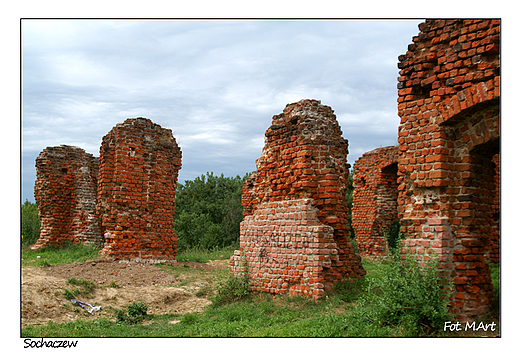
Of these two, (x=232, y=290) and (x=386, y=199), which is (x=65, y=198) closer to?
(x=232, y=290)

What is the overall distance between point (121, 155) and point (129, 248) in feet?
8.58

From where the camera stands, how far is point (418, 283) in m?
4.42

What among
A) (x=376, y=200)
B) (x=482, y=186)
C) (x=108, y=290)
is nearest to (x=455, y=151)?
(x=482, y=186)

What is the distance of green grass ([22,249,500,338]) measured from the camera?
174 inches

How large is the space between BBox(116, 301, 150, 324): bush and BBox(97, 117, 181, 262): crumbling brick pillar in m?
4.20

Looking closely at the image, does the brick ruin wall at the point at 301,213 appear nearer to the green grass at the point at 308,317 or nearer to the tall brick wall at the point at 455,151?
the green grass at the point at 308,317

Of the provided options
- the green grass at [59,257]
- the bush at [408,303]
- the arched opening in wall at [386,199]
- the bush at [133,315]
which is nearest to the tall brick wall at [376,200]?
the arched opening in wall at [386,199]

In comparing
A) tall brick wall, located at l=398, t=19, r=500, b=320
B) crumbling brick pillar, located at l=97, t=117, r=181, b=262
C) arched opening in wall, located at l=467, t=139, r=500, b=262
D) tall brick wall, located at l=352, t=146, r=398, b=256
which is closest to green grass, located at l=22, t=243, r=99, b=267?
crumbling brick pillar, located at l=97, t=117, r=181, b=262

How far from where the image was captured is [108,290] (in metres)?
8.35

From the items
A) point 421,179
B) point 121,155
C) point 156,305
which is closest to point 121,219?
point 121,155

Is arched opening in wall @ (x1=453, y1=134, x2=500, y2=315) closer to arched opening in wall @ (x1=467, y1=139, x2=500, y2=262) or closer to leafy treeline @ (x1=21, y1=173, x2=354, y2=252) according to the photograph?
arched opening in wall @ (x1=467, y1=139, x2=500, y2=262)

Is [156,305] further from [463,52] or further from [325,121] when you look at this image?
[463,52]

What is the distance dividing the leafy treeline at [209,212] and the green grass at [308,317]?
16464 mm
